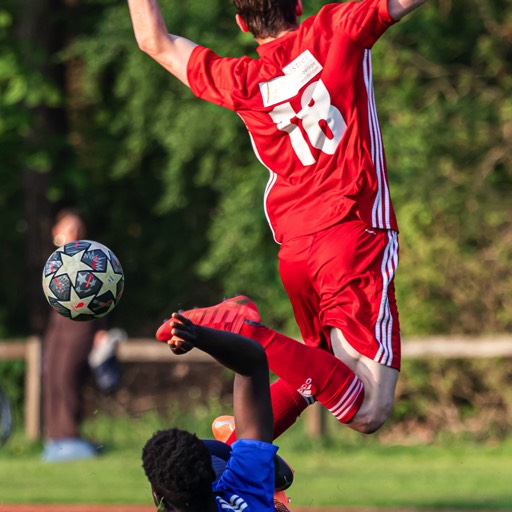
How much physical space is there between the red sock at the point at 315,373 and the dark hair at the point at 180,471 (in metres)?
0.93

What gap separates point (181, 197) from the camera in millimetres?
17297

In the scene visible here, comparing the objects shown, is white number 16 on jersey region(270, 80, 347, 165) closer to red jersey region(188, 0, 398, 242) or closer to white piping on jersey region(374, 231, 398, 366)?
red jersey region(188, 0, 398, 242)

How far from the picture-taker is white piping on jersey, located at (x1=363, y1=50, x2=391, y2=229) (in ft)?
19.0

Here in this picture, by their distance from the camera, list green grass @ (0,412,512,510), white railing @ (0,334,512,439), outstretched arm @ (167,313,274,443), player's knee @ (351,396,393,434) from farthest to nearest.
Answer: white railing @ (0,334,512,439) < green grass @ (0,412,512,510) < player's knee @ (351,396,393,434) < outstretched arm @ (167,313,274,443)

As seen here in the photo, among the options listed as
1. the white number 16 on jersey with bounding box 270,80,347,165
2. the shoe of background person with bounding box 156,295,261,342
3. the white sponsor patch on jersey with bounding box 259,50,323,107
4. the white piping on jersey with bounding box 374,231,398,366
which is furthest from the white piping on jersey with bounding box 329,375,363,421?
the white sponsor patch on jersey with bounding box 259,50,323,107

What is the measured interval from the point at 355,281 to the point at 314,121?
2.47 ft

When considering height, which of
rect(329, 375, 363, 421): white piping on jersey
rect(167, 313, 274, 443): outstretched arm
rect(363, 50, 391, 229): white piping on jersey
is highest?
rect(363, 50, 391, 229): white piping on jersey

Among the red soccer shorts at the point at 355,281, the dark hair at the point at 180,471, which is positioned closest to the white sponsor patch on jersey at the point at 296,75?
the red soccer shorts at the point at 355,281

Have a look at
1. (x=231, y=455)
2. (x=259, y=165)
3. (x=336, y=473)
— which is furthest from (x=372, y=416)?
(x=259, y=165)

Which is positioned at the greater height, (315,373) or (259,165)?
(259,165)

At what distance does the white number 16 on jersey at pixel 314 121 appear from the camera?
572cm

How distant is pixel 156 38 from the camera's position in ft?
19.5

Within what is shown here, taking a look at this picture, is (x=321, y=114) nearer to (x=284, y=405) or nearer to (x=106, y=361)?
(x=284, y=405)

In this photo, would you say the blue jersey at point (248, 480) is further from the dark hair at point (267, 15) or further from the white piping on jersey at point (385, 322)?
the dark hair at point (267, 15)
